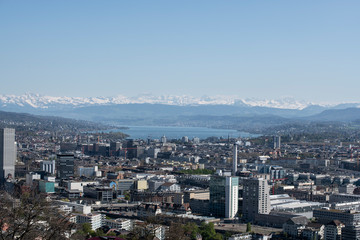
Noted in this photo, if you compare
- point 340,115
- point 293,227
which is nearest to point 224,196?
point 293,227

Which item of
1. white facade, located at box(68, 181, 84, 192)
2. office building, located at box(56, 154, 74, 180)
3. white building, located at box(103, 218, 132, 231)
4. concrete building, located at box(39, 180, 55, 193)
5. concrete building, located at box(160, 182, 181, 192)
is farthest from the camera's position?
office building, located at box(56, 154, 74, 180)

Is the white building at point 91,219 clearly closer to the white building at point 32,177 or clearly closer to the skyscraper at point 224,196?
the skyscraper at point 224,196

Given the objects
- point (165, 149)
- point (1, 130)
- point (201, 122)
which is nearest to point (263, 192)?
point (1, 130)

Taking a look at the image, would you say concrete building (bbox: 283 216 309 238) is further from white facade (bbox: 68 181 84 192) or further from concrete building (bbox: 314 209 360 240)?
white facade (bbox: 68 181 84 192)

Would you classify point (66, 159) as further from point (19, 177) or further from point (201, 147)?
point (201, 147)

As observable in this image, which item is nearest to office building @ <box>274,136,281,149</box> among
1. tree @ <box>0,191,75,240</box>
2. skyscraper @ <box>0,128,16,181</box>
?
skyscraper @ <box>0,128,16,181</box>
